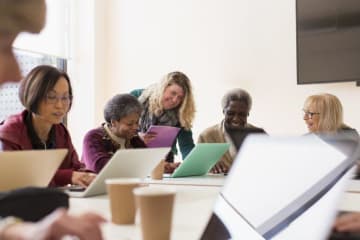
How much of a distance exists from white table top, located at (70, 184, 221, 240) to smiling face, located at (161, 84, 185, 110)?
43.7 inches

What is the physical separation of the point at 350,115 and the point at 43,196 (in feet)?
10.2

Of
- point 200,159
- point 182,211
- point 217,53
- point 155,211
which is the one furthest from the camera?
point 217,53

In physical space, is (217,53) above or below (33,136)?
above

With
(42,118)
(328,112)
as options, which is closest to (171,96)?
(328,112)

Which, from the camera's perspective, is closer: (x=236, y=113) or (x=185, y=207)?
(x=185, y=207)

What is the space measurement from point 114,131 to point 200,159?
454 millimetres

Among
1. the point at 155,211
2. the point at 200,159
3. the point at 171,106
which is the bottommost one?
the point at 200,159

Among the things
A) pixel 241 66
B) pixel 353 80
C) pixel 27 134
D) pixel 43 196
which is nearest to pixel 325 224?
pixel 43 196

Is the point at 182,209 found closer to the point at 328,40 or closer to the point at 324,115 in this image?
the point at 324,115

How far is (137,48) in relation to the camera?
428 cm

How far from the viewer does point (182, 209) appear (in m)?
1.23

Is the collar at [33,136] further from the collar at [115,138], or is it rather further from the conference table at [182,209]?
the conference table at [182,209]

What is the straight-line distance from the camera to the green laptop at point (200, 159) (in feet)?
6.70

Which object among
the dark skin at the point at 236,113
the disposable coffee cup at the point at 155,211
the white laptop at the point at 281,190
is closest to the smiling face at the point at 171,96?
the dark skin at the point at 236,113
